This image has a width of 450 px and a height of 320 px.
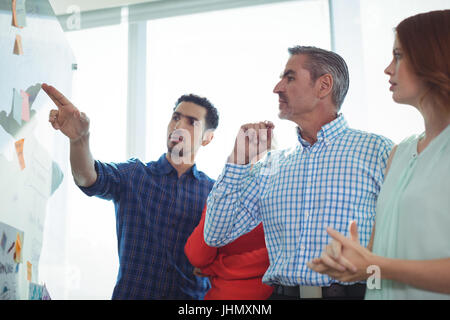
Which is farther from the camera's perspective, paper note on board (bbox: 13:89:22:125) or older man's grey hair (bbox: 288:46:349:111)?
older man's grey hair (bbox: 288:46:349:111)

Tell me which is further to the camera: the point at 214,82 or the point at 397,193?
the point at 214,82

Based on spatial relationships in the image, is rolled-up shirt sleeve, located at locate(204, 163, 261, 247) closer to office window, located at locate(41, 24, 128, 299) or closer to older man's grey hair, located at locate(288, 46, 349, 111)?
older man's grey hair, located at locate(288, 46, 349, 111)

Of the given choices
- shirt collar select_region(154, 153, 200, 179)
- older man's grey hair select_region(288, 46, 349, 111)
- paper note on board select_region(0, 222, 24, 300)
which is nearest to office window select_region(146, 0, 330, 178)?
shirt collar select_region(154, 153, 200, 179)

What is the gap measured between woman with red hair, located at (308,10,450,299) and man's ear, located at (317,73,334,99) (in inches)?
16.2

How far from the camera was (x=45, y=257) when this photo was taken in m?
1.44

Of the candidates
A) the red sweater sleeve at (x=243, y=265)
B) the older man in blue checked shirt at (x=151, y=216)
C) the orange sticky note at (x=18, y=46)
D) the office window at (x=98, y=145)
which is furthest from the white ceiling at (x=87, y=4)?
the red sweater sleeve at (x=243, y=265)

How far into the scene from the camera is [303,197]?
4.41 ft

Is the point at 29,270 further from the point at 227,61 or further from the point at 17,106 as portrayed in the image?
the point at 227,61

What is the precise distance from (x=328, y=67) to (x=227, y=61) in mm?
1028

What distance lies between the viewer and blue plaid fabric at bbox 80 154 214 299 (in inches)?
66.6

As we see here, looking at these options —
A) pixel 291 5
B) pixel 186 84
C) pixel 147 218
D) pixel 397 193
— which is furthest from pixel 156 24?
pixel 397 193

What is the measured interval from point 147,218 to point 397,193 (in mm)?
1041

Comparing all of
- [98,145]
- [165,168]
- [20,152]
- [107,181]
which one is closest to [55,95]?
[20,152]
